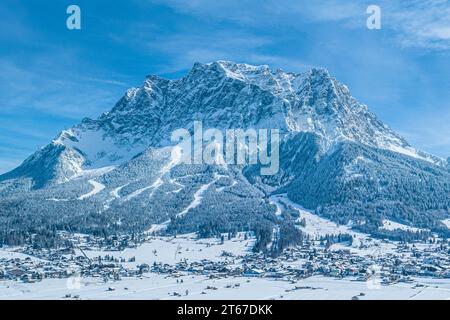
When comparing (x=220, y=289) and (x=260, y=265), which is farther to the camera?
(x=260, y=265)

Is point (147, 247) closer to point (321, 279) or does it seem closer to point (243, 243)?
point (243, 243)

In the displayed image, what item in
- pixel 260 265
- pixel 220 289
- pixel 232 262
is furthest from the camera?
pixel 232 262

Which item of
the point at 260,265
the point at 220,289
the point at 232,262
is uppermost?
the point at 232,262

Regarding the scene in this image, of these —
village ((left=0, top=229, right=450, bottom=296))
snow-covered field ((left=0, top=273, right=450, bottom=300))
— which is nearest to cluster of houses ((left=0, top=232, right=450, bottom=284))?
village ((left=0, top=229, right=450, bottom=296))

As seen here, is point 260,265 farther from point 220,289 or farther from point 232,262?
point 220,289

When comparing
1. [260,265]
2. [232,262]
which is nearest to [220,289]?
[260,265]

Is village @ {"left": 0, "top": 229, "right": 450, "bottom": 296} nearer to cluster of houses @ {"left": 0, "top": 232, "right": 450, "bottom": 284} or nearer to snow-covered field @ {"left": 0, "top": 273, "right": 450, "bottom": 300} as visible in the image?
cluster of houses @ {"left": 0, "top": 232, "right": 450, "bottom": 284}
